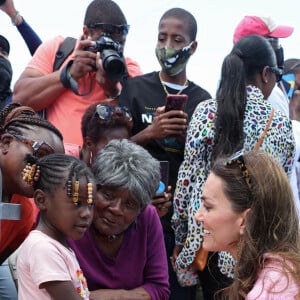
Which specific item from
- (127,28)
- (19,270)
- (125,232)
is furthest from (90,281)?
(127,28)

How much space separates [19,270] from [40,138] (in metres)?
0.60

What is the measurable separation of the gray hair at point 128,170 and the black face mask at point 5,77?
127 centimetres

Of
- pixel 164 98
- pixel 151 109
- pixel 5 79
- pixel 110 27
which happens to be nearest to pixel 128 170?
pixel 151 109

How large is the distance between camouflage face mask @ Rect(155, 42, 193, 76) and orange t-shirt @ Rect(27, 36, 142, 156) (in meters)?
0.41

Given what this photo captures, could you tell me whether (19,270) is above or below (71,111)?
below

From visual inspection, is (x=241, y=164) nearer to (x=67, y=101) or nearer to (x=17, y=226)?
(x=17, y=226)

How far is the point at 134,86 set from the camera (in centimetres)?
411

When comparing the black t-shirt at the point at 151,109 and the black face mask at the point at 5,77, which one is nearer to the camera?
the black t-shirt at the point at 151,109

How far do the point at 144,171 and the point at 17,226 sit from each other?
0.65 meters

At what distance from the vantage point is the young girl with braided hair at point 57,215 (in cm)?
279

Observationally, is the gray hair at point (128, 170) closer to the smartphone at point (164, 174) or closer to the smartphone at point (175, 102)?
the smartphone at point (164, 174)

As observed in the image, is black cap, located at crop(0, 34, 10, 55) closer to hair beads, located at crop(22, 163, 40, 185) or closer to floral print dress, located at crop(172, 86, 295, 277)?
floral print dress, located at crop(172, 86, 295, 277)

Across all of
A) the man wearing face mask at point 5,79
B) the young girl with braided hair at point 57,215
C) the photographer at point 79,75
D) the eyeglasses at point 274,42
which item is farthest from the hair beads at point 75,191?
the eyeglasses at point 274,42

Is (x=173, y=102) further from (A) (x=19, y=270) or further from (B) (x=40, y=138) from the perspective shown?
(A) (x=19, y=270)
